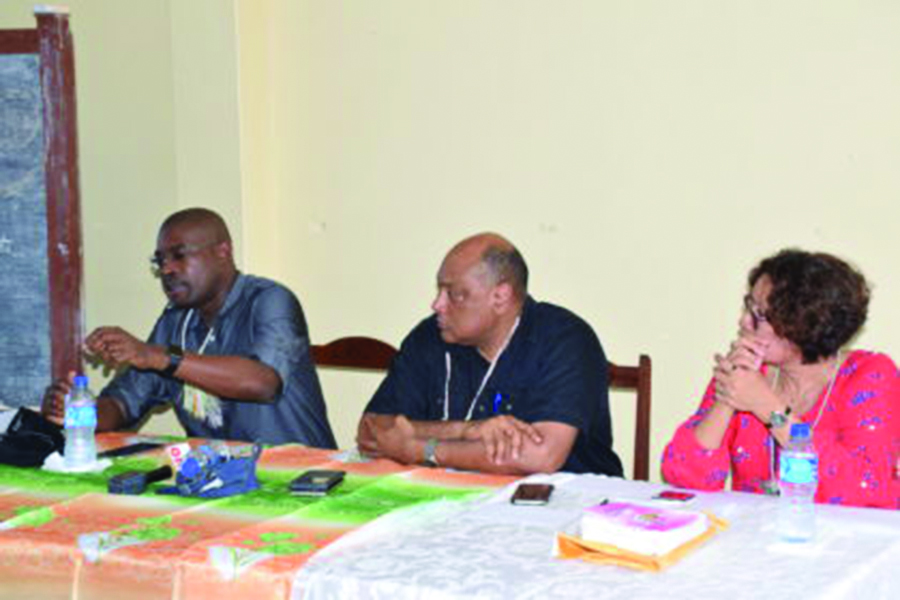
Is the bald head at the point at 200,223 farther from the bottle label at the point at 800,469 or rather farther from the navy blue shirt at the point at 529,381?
the bottle label at the point at 800,469

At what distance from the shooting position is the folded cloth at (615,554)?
1980 mm

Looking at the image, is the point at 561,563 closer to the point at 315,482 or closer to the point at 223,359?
the point at 315,482

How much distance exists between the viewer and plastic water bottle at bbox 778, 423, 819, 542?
2.14 m

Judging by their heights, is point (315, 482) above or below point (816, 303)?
below

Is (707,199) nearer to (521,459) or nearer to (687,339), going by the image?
(687,339)

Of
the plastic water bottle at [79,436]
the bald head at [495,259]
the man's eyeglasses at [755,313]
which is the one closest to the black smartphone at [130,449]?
the plastic water bottle at [79,436]

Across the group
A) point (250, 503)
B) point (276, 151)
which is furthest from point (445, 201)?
point (250, 503)

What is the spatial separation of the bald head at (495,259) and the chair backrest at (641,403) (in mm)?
380

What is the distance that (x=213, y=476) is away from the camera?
2.55 meters

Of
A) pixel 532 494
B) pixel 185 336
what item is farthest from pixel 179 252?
pixel 532 494

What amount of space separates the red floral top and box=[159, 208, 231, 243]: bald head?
1.57 meters

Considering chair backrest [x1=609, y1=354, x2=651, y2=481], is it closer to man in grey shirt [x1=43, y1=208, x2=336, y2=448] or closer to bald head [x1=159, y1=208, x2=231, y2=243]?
man in grey shirt [x1=43, y1=208, x2=336, y2=448]

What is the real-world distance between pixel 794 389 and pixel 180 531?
1400 millimetres

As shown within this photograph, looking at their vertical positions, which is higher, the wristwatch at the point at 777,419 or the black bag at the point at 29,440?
the wristwatch at the point at 777,419
